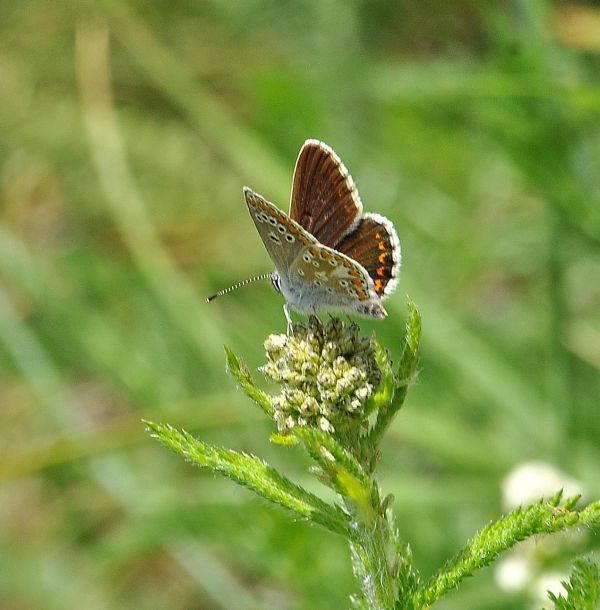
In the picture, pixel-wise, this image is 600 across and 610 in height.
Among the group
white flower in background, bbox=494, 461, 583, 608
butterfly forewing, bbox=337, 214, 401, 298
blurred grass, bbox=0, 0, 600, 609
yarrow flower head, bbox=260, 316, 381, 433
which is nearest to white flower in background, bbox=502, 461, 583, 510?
white flower in background, bbox=494, 461, 583, 608

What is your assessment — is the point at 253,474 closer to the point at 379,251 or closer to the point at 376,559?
the point at 376,559

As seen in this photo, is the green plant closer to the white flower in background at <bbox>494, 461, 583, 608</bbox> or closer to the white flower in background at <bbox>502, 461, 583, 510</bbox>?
the white flower in background at <bbox>494, 461, 583, 608</bbox>

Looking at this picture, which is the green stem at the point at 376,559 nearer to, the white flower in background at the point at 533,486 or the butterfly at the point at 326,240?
the butterfly at the point at 326,240

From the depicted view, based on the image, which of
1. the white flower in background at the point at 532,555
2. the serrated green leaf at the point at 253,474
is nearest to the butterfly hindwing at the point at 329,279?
the serrated green leaf at the point at 253,474

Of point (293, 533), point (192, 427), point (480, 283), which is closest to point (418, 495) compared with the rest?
point (293, 533)

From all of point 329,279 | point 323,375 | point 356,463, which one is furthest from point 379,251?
point 356,463

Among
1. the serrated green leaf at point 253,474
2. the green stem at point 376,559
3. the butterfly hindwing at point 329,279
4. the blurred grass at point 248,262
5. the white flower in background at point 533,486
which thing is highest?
the blurred grass at point 248,262

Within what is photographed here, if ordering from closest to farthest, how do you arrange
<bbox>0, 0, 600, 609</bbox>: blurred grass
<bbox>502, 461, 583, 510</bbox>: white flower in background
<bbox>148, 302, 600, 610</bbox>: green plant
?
<bbox>148, 302, 600, 610</bbox>: green plant → <bbox>502, 461, 583, 510</bbox>: white flower in background → <bbox>0, 0, 600, 609</bbox>: blurred grass
